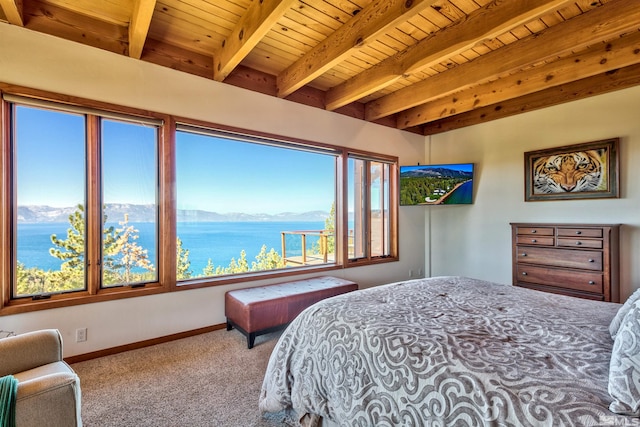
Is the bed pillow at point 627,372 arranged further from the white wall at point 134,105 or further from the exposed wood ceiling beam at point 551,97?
the exposed wood ceiling beam at point 551,97

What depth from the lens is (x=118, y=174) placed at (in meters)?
2.74

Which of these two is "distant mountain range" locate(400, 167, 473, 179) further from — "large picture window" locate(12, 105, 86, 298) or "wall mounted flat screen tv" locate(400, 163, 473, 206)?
"large picture window" locate(12, 105, 86, 298)

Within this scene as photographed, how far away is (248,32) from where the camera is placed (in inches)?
95.2

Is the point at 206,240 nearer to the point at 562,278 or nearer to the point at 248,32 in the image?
the point at 248,32

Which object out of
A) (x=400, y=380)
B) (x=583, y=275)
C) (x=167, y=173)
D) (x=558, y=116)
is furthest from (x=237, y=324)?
(x=558, y=116)

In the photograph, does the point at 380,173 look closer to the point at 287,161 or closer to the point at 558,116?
the point at 287,161

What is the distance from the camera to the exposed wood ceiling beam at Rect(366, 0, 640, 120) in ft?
7.44

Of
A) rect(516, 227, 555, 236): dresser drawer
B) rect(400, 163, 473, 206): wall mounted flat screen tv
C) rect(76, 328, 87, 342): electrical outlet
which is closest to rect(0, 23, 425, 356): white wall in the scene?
rect(76, 328, 87, 342): electrical outlet

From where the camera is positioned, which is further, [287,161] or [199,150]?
[287,161]

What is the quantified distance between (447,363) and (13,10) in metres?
3.52

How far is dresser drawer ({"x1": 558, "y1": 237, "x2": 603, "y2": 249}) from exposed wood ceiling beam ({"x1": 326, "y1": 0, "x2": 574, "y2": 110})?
2425 mm

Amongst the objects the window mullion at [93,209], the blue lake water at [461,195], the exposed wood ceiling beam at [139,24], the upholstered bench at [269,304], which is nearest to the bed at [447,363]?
the upholstered bench at [269,304]

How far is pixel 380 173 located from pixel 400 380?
3.90 meters

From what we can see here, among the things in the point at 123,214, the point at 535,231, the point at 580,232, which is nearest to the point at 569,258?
the point at 580,232
